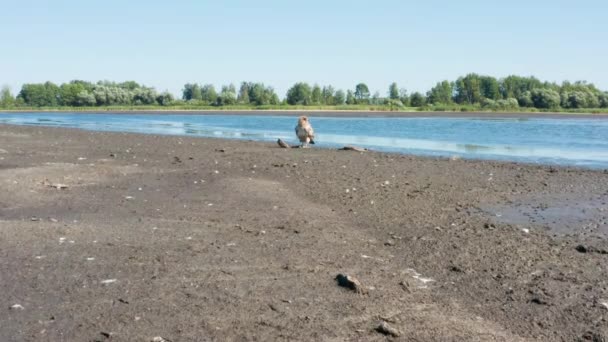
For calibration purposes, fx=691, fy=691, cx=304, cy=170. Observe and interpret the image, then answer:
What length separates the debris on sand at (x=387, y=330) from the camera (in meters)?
5.92

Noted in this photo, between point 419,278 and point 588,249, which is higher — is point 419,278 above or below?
above

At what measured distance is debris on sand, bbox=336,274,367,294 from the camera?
23.2 ft

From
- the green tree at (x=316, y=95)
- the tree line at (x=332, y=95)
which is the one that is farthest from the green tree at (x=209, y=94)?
the green tree at (x=316, y=95)

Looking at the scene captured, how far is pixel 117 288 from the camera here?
7.12 m

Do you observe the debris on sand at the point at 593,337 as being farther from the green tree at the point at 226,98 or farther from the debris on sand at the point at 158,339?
the green tree at the point at 226,98

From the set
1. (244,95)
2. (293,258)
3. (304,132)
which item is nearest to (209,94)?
(244,95)

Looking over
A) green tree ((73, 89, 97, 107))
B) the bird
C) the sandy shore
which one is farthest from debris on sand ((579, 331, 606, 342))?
green tree ((73, 89, 97, 107))

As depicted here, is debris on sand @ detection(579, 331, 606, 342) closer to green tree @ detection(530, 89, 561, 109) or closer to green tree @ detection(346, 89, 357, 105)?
green tree @ detection(530, 89, 561, 109)

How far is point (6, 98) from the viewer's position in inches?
7308

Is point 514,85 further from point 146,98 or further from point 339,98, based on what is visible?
point 146,98

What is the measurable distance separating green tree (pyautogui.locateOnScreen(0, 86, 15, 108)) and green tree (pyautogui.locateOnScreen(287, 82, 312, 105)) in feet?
245

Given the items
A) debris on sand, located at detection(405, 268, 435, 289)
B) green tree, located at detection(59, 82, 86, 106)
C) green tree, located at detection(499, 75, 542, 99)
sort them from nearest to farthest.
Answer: debris on sand, located at detection(405, 268, 435, 289)
green tree, located at detection(499, 75, 542, 99)
green tree, located at detection(59, 82, 86, 106)

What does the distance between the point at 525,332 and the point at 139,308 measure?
3.54 meters

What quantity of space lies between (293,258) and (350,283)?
1.46 m
